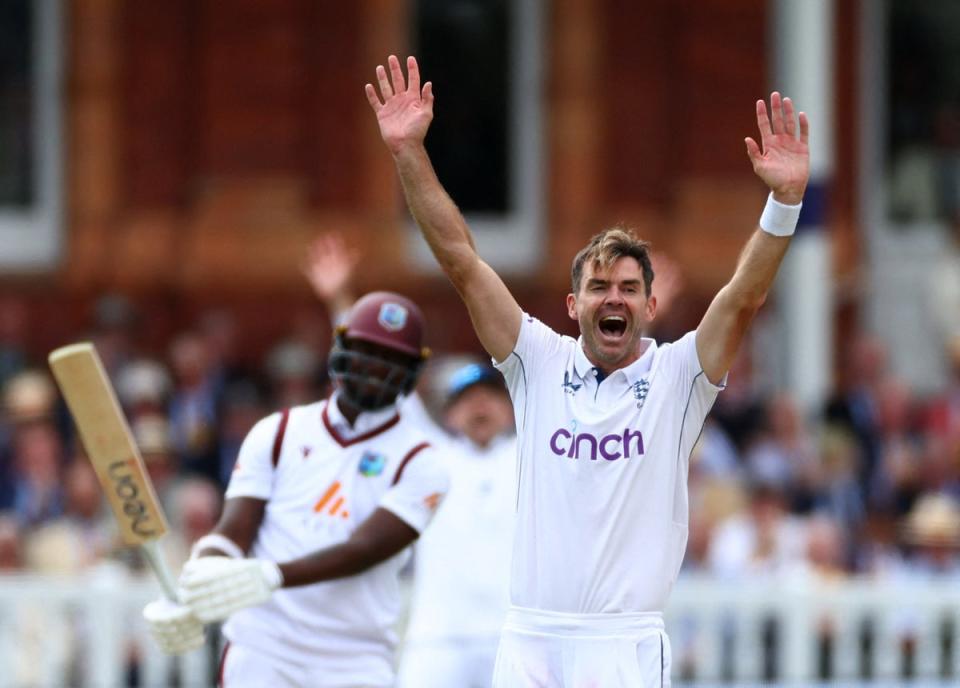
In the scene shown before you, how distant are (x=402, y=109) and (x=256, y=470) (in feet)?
4.61

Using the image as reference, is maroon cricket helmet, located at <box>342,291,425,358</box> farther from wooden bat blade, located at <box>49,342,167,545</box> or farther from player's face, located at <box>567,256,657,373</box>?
player's face, located at <box>567,256,657,373</box>

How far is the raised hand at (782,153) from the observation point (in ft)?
19.4

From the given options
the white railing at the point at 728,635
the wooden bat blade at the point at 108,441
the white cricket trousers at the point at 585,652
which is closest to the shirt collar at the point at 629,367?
the white cricket trousers at the point at 585,652

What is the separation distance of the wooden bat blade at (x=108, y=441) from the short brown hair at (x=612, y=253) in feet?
5.68

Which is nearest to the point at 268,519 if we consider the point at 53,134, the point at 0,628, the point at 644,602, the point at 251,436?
the point at 251,436

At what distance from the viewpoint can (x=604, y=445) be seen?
6.00 metres

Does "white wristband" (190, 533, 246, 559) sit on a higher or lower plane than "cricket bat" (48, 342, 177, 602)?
lower

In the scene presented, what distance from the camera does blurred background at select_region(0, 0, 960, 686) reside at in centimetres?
1424

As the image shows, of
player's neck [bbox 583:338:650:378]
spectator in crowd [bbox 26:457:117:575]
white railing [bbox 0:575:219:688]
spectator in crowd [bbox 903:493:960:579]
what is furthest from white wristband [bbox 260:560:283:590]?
spectator in crowd [bbox 903:493:960:579]

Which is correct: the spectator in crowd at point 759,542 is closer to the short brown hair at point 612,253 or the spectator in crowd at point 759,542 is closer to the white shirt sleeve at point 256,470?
the white shirt sleeve at point 256,470

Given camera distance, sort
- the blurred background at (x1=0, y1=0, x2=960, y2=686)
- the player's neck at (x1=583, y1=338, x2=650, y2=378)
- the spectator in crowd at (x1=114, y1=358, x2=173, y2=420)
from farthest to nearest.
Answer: the blurred background at (x1=0, y1=0, x2=960, y2=686) → the spectator in crowd at (x1=114, y1=358, x2=173, y2=420) → the player's neck at (x1=583, y1=338, x2=650, y2=378)

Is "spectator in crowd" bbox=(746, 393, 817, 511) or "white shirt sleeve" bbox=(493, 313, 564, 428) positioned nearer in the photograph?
"white shirt sleeve" bbox=(493, 313, 564, 428)

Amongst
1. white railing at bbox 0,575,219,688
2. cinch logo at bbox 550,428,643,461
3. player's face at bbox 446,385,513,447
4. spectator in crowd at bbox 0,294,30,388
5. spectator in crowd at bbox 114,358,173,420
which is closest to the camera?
cinch logo at bbox 550,428,643,461

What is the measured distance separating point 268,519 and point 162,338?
859cm
